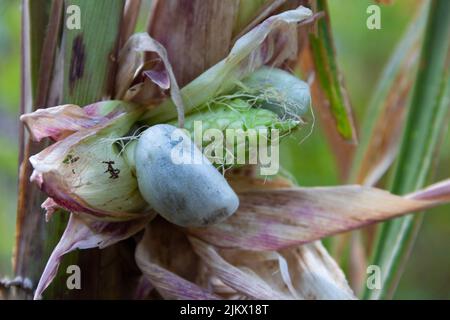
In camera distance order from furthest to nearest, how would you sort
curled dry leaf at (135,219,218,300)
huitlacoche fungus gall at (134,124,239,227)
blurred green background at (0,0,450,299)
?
blurred green background at (0,0,450,299) → curled dry leaf at (135,219,218,300) → huitlacoche fungus gall at (134,124,239,227)

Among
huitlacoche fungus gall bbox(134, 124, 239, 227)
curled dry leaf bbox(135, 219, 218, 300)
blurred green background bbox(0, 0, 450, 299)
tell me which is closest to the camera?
huitlacoche fungus gall bbox(134, 124, 239, 227)

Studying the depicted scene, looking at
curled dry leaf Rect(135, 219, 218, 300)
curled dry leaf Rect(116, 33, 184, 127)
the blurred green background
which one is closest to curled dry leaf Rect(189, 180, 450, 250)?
curled dry leaf Rect(135, 219, 218, 300)

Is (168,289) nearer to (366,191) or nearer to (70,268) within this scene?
(70,268)

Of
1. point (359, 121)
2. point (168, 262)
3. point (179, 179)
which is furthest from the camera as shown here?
point (359, 121)

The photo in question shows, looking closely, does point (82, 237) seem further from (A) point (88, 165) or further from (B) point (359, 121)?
(B) point (359, 121)

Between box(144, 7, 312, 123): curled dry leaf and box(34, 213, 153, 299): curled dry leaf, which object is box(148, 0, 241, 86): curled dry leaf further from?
box(34, 213, 153, 299): curled dry leaf

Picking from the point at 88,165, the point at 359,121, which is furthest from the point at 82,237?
the point at 359,121
